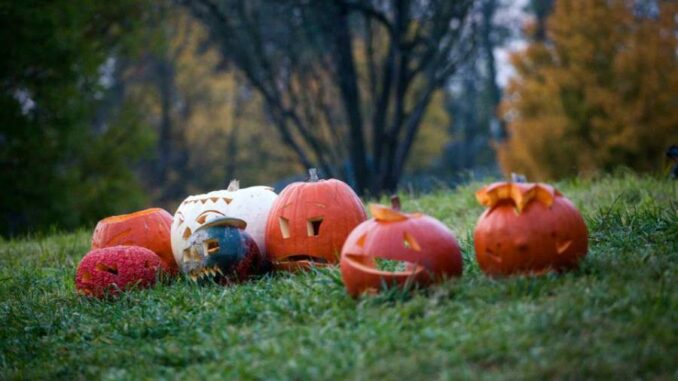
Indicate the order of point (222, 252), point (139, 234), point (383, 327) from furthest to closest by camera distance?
point (139, 234)
point (222, 252)
point (383, 327)

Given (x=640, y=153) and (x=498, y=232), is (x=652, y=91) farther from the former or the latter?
(x=498, y=232)

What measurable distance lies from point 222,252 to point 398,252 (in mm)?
1426

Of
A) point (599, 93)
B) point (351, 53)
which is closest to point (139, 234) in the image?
point (351, 53)

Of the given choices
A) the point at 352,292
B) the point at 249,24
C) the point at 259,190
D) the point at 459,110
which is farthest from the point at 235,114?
the point at 352,292

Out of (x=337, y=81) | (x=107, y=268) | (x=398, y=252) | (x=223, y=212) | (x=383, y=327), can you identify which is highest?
(x=337, y=81)

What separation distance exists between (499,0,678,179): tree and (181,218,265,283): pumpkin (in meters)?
10.3

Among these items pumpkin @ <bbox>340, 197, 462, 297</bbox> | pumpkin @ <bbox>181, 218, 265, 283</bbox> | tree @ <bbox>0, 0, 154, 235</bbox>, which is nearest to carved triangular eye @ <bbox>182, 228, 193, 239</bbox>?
pumpkin @ <bbox>181, 218, 265, 283</bbox>

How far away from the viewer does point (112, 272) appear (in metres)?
4.72

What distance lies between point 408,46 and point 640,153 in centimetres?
598

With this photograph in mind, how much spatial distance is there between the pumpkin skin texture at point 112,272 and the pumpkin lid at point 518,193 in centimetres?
233

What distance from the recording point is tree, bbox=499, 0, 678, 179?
14.1m

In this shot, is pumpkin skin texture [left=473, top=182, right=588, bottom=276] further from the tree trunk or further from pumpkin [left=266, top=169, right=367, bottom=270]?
the tree trunk

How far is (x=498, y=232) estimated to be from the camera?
3.71 metres

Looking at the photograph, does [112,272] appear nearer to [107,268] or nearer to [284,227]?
[107,268]
